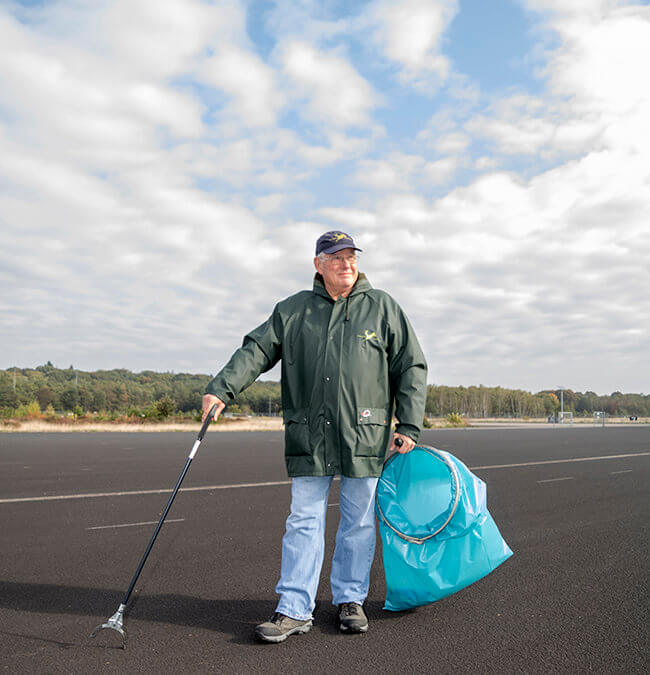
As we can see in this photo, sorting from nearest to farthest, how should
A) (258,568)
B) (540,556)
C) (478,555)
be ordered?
(478,555) < (258,568) < (540,556)

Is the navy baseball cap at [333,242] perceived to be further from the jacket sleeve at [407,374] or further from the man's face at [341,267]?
the jacket sleeve at [407,374]

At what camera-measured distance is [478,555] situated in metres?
3.59

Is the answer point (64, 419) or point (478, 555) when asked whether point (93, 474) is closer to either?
point (478, 555)

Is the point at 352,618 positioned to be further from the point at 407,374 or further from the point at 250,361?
the point at 250,361

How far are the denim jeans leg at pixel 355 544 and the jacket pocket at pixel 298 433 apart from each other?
0.35m

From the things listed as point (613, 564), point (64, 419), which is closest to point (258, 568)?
point (613, 564)

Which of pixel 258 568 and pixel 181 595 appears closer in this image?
pixel 181 595

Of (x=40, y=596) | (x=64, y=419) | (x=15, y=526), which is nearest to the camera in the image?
(x=40, y=596)

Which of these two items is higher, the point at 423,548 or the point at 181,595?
the point at 423,548

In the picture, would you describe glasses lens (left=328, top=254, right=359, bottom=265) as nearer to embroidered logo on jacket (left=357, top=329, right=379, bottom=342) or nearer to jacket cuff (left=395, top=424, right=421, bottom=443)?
embroidered logo on jacket (left=357, top=329, right=379, bottom=342)

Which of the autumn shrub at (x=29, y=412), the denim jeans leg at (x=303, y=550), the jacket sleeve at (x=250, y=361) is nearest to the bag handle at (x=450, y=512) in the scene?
the denim jeans leg at (x=303, y=550)

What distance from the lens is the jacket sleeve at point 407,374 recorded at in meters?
3.84

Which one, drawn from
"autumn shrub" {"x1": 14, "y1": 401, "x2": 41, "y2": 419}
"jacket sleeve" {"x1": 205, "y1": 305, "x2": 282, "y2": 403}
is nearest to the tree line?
"autumn shrub" {"x1": 14, "y1": 401, "x2": 41, "y2": 419}

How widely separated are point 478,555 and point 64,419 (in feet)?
144
